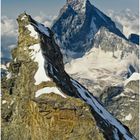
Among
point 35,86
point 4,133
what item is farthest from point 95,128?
point 4,133

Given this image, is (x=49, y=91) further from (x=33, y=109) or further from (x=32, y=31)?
(x=32, y=31)

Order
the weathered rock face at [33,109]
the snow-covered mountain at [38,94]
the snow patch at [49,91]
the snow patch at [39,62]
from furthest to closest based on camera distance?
the snow patch at [39,62] < the snow patch at [49,91] < the snow-covered mountain at [38,94] < the weathered rock face at [33,109]

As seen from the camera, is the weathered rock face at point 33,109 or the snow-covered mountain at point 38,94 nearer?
the weathered rock face at point 33,109

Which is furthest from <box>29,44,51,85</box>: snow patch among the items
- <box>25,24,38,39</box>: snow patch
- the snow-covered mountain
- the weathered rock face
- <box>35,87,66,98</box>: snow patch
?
<box>35,87,66,98</box>: snow patch

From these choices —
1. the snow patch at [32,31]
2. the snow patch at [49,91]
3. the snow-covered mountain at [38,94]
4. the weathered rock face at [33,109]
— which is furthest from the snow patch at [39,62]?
the snow patch at [49,91]

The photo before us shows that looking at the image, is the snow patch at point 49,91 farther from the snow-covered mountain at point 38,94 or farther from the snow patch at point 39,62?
the snow patch at point 39,62

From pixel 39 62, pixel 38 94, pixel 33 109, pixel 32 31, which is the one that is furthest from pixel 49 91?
pixel 32 31

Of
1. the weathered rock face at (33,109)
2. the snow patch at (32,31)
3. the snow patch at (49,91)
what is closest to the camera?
the weathered rock face at (33,109)

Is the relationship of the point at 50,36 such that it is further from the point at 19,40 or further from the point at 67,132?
the point at 67,132
